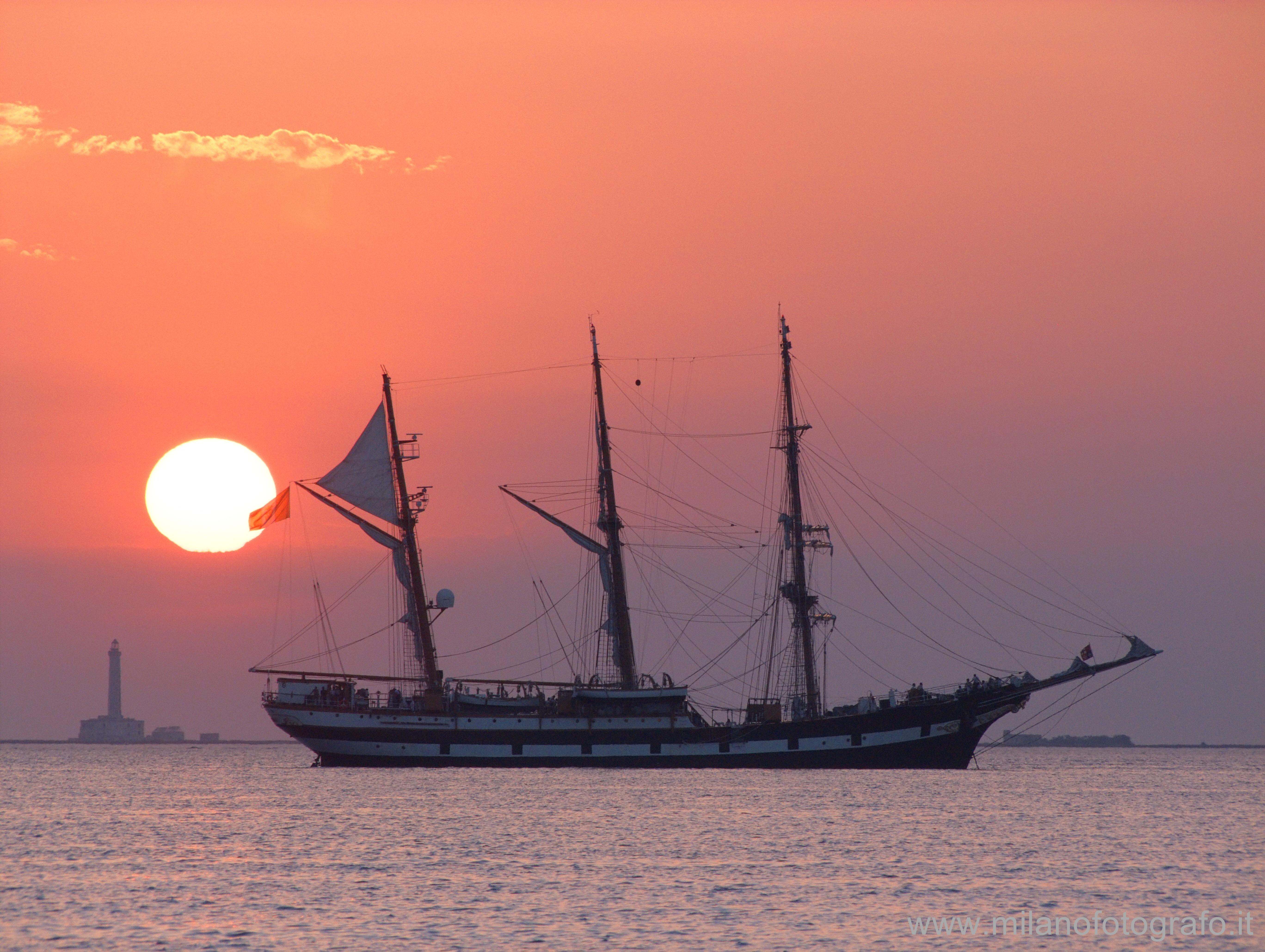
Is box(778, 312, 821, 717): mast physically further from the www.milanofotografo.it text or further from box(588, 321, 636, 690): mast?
the www.milanofotografo.it text

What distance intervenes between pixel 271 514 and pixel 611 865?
52.9 m

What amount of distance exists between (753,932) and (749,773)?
5970 cm

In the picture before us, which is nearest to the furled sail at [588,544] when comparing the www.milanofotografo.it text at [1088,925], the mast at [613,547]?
the mast at [613,547]

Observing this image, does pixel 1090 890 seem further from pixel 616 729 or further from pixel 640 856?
pixel 616 729

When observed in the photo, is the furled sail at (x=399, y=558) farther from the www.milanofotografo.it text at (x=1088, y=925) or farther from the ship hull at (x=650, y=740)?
the www.milanofotografo.it text at (x=1088, y=925)

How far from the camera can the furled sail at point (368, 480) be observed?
101688 millimetres

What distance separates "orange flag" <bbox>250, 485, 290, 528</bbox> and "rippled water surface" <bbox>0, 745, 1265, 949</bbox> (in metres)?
16.9

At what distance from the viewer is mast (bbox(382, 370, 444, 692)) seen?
10100 cm

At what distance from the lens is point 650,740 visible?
319 feet

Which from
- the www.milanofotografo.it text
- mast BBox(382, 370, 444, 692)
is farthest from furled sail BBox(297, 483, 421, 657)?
the www.milanofotografo.it text

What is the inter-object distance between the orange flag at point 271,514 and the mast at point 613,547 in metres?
20.1

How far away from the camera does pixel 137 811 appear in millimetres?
75562

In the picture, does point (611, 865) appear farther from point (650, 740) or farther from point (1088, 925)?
point (650, 740)

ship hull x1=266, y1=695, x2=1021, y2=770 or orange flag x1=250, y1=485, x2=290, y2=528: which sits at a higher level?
orange flag x1=250, y1=485, x2=290, y2=528
